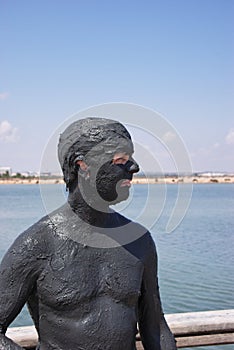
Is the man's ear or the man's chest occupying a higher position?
the man's ear

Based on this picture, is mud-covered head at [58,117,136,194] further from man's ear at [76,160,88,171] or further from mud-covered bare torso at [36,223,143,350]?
mud-covered bare torso at [36,223,143,350]

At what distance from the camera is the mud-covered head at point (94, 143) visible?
1.99 m

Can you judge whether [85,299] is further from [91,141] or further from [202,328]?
[202,328]

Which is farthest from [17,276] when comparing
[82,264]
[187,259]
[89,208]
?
[187,259]

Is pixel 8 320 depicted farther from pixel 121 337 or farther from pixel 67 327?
pixel 121 337

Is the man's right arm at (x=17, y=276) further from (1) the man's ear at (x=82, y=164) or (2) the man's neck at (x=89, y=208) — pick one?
(1) the man's ear at (x=82, y=164)

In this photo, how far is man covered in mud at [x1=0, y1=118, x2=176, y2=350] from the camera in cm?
199

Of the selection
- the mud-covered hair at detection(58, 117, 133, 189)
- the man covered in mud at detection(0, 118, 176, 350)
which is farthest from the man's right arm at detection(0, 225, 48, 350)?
the mud-covered hair at detection(58, 117, 133, 189)

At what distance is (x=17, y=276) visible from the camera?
199 centimetres

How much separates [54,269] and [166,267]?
11.3 m

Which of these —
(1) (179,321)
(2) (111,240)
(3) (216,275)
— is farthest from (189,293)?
(2) (111,240)

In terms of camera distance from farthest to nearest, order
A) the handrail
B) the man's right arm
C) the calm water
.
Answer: the handrail
the calm water
the man's right arm

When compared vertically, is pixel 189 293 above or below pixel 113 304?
below

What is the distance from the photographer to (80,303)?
78.6 inches
